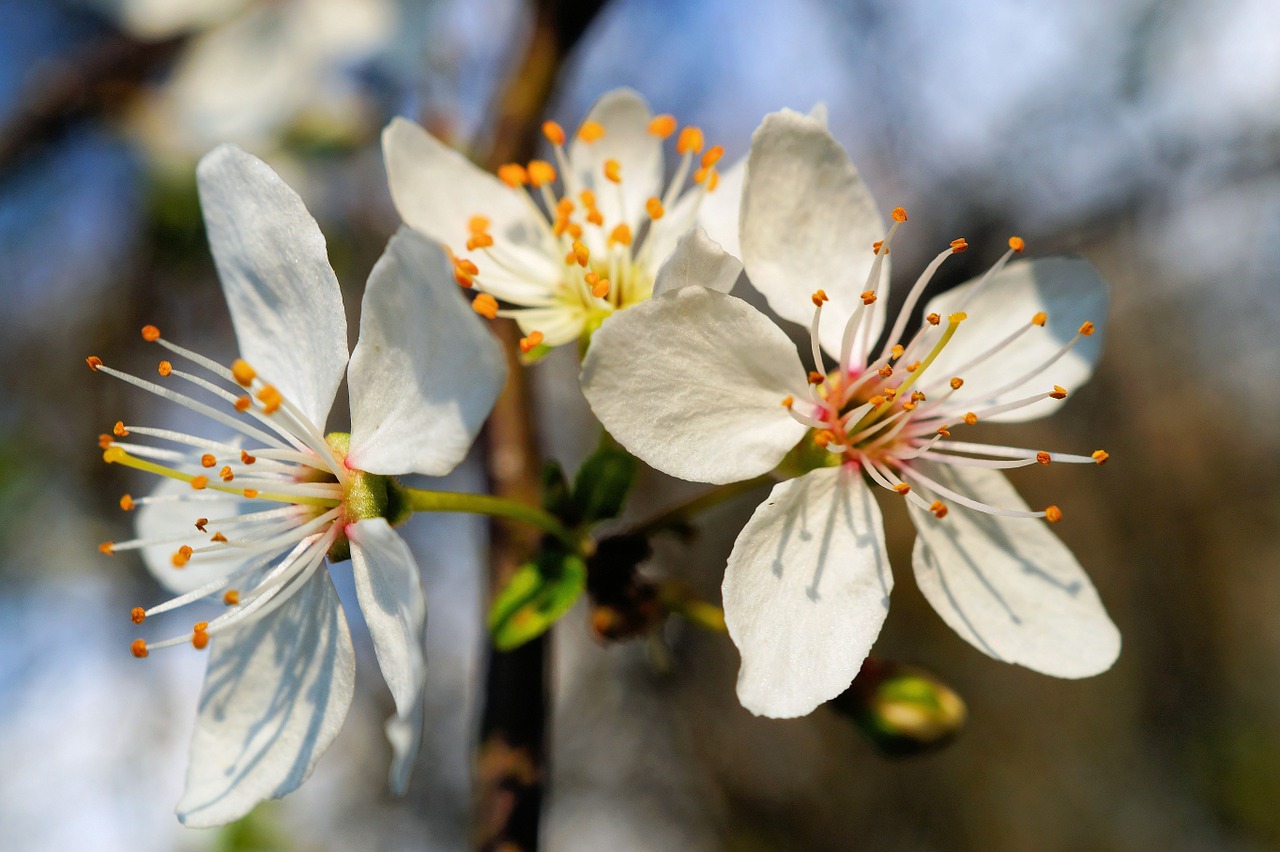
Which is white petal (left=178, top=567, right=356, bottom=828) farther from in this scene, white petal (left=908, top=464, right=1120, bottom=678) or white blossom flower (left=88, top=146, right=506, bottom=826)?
white petal (left=908, top=464, right=1120, bottom=678)

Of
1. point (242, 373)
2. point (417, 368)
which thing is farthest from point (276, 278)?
point (417, 368)

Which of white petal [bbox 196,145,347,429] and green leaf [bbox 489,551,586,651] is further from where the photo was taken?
green leaf [bbox 489,551,586,651]

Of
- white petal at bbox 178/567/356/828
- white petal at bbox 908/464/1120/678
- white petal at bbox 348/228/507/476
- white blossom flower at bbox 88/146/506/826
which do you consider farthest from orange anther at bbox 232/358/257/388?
white petal at bbox 908/464/1120/678

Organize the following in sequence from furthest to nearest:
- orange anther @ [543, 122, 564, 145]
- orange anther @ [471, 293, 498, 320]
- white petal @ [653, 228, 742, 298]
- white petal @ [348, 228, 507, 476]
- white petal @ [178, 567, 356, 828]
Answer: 1. orange anther @ [543, 122, 564, 145]
2. orange anther @ [471, 293, 498, 320]
3. white petal @ [178, 567, 356, 828]
4. white petal @ [653, 228, 742, 298]
5. white petal @ [348, 228, 507, 476]

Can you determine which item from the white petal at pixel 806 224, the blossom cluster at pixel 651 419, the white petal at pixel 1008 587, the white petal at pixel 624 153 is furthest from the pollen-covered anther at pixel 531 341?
the white petal at pixel 1008 587

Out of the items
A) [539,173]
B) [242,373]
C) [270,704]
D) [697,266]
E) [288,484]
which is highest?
[539,173]

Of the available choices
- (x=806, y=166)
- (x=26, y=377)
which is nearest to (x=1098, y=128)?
(x=806, y=166)

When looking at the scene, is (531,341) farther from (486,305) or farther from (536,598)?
(536,598)
